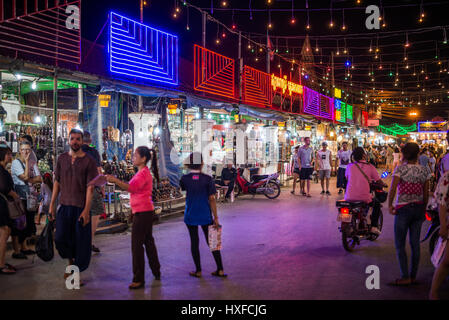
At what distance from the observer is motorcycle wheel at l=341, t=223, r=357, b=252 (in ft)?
23.0

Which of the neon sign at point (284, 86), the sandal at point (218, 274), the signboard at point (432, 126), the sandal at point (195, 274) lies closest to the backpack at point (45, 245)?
the sandal at point (195, 274)

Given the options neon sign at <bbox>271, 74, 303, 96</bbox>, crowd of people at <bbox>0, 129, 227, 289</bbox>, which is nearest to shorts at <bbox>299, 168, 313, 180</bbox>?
neon sign at <bbox>271, 74, 303, 96</bbox>

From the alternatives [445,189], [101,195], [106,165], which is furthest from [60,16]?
[445,189]

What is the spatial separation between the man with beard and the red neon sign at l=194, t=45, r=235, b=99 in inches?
362

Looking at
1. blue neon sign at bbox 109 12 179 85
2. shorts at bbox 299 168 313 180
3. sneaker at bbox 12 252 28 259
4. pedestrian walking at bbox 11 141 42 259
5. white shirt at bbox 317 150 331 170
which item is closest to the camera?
sneaker at bbox 12 252 28 259

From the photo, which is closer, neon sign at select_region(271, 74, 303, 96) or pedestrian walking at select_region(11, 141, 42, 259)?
pedestrian walking at select_region(11, 141, 42, 259)

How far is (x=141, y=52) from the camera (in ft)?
37.8

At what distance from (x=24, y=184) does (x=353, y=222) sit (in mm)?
6006

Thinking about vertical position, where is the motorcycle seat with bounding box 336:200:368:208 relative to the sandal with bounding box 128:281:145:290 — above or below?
above

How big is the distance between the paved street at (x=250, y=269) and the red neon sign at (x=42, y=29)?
14.0ft

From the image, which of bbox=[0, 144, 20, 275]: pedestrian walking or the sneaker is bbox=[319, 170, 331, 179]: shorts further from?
bbox=[0, 144, 20, 275]: pedestrian walking

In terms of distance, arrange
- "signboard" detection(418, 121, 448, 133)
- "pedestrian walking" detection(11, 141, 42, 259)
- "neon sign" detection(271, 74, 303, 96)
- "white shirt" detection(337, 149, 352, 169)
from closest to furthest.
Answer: "pedestrian walking" detection(11, 141, 42, 259), "white shirt" detection(337, 149, 352, 169), "neon sign" detection(271, 74, 303, 96), "signboard" detection(418, 121, 448, 133)
